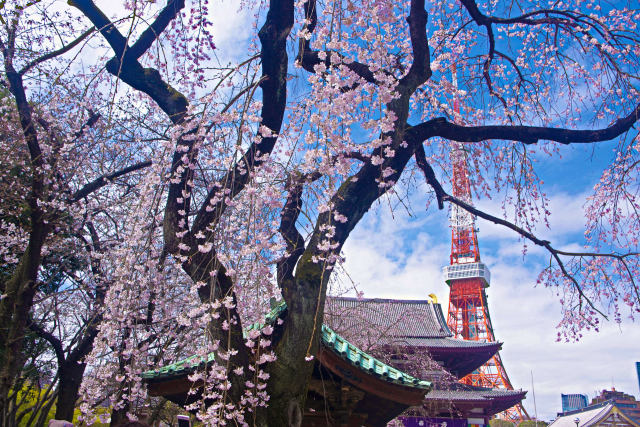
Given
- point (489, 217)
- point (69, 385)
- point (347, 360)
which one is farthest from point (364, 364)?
point (69, 385)

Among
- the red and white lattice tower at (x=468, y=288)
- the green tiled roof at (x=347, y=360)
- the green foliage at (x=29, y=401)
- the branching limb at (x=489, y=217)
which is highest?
the red and white lattice tower at (x=468, y=288)

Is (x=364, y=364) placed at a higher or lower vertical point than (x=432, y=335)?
lower

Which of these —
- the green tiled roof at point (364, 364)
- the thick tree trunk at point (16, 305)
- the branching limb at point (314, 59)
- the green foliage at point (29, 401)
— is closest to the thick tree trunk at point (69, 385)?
the green foliage at point (29, 401)

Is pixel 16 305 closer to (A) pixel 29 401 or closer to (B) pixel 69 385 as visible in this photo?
(B) pixel 69 385

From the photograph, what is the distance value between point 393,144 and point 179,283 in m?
5.61

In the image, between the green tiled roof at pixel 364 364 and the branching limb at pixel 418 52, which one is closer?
the branching limb at pixel 418 52

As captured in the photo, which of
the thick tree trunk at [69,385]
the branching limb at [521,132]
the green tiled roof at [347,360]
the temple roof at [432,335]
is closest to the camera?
the branching limb at [521,132]

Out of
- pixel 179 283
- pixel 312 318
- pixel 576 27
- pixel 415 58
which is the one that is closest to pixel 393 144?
pixel 415 58

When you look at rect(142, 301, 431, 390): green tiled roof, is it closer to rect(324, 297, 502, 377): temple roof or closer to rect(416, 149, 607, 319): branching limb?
rect(416, 149, 607, 319): branching limb

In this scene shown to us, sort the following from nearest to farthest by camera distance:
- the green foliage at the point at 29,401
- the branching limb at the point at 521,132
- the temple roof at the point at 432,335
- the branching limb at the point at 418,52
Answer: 1. the branching limb at the point at 418,52
2. the branching limb at the point at 521,132
3. the green foliage at the point at 29,401
4. the temple roof at the point at 432,335

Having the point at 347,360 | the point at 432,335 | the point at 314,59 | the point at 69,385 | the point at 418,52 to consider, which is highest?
the point at 432,335

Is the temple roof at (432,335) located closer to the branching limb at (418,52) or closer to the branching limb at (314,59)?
the branching limb at (418,52)

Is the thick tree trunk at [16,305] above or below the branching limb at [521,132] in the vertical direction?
below

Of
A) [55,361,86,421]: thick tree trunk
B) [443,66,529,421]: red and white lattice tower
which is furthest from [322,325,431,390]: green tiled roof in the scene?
[443,66,529,421]: red and white lattice tower
